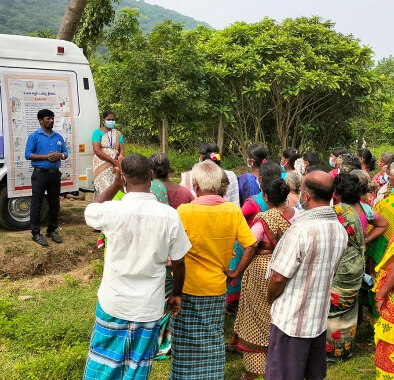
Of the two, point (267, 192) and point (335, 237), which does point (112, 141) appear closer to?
point (267, 192)

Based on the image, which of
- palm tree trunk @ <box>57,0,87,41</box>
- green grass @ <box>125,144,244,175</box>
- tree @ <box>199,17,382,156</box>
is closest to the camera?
palm tree trunk @ <box>57,0,87,41</box>

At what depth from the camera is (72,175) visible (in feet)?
23.0

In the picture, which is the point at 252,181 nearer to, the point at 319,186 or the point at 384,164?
the point at 319,186

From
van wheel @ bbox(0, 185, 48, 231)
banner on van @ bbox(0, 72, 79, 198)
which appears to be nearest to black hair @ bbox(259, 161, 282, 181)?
banner on van @ bbox(0, 72, 79, 198)

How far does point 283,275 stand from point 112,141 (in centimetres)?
465

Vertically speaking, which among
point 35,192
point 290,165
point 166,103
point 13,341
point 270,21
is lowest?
point 13,341

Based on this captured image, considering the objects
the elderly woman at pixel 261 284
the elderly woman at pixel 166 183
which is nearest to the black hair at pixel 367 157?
the elderly woman at pixel 261 284

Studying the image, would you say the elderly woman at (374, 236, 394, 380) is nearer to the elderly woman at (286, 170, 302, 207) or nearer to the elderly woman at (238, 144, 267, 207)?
the elderly woman at (286, 170, 302, 207)

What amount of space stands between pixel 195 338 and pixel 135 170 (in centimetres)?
130

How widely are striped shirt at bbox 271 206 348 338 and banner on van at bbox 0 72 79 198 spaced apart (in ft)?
14.7

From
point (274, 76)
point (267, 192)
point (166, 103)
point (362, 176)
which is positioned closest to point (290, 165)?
point (362, 176)

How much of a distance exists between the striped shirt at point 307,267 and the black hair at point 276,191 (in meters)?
0.71

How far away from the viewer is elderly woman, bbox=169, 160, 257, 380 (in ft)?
10.8

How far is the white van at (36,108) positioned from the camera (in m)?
6.31
